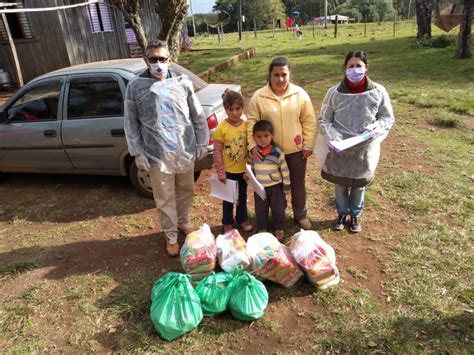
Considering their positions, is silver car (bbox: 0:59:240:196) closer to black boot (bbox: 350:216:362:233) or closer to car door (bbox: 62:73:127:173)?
car door (bbox: 62:73:127:173)

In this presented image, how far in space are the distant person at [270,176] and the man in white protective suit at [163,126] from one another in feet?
1.76

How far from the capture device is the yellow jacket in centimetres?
314

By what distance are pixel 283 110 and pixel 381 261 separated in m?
1.56

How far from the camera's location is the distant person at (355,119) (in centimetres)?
306

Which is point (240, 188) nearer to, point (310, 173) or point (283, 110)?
point (283, 110)

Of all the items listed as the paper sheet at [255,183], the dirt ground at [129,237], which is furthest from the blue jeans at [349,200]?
the paper sheet at [255,183]

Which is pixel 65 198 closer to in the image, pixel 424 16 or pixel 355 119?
pixel 355 119

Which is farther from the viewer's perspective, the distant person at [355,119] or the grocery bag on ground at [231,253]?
the distant person at [355,119]

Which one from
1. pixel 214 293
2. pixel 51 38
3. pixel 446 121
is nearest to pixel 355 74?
pixel 214 293

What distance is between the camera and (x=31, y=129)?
15.6 feet

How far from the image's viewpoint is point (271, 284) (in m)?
3.04

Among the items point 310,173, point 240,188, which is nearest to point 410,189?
point 310,173

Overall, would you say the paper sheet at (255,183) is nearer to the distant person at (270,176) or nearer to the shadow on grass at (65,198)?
the distant person at (270,176)

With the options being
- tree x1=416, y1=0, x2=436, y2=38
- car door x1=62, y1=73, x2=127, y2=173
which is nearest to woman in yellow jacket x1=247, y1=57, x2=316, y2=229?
car door x1=62, y1=73, x2=127, y2=173
